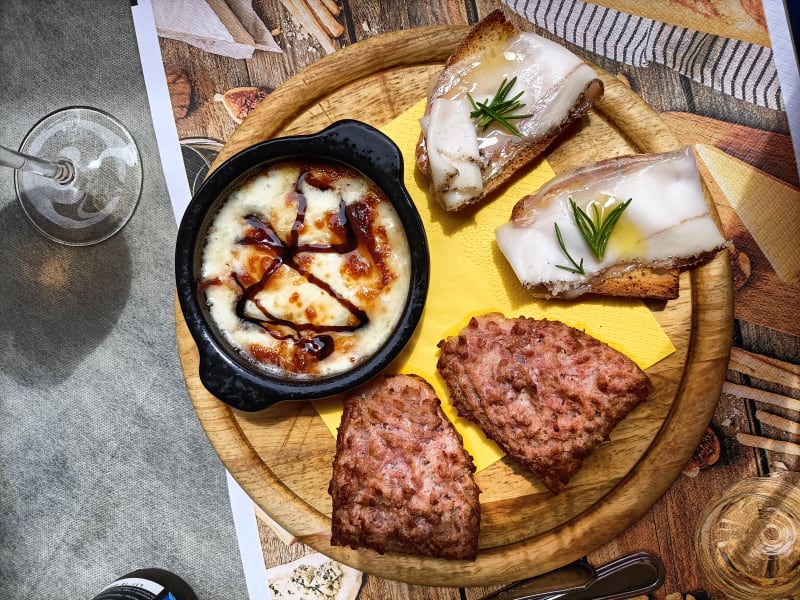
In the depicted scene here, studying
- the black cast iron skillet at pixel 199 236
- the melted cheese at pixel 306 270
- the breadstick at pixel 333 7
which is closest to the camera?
the black cast iron skillet at pixel 199 236

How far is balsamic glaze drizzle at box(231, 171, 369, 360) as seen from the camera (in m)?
2.51

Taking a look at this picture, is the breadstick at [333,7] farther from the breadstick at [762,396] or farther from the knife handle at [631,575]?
the knife handle at [631,575]

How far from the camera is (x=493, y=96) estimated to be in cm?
266

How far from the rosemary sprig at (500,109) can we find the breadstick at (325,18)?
87cm

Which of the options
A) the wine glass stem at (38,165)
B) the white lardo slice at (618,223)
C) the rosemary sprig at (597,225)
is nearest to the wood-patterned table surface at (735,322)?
the white lardo slice at (618,223)

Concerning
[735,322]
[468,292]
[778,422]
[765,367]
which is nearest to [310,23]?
[468,292]

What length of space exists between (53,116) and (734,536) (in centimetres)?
403

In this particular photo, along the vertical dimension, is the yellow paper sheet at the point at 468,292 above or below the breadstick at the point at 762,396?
above

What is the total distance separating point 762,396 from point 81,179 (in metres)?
3.59

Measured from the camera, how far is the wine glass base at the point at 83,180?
3215mm

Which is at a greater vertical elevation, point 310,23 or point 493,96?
point 310,23

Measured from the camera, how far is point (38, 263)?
3285 millimetres

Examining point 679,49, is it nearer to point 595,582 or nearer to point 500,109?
point 500,109

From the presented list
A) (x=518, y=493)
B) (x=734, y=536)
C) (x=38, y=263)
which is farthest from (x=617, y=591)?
(x=38, y=263)
